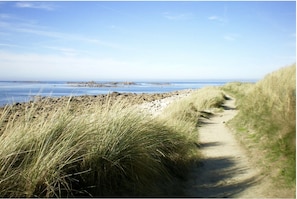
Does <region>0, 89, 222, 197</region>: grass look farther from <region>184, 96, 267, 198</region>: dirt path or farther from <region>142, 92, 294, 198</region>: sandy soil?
<region>184, 96, 267, 198</region>: dirt path

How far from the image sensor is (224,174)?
6.34 metres

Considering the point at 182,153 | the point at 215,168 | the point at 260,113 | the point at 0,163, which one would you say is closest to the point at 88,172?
the point at 0,163

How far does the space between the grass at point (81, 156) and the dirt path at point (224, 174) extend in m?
0.58

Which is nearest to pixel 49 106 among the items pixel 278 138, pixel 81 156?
pixel 81 156

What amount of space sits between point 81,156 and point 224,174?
327 centimetres

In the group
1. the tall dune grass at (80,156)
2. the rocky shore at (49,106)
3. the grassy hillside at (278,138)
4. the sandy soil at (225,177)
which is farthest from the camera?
the grassy hillside at (278,138)

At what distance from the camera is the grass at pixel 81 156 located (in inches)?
149

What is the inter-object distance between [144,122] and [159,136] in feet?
1.45

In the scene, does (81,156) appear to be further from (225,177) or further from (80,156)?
(225,177)

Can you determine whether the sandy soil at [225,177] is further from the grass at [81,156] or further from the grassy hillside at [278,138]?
the grass at [81,156]

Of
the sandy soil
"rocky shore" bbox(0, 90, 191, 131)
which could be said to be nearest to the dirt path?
the sandy soil

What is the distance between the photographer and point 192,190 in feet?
18.1

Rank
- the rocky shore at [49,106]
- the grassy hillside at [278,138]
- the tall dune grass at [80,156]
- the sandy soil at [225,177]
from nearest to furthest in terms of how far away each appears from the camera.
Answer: the tall dune grass at [80,156], the rocky shore at [49,106], the sandy soil at [225,177], the grassy hillside at [278,138]

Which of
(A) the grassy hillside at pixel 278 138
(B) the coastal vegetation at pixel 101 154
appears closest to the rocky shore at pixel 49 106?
(B) the coastal vegetation at pixel 101 154
